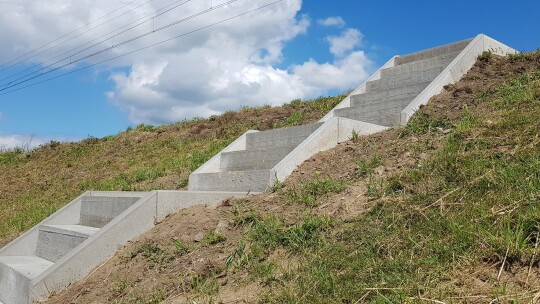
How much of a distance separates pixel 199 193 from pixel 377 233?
2.58 meters

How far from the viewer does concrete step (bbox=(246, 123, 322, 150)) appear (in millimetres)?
6411

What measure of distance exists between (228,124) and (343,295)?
9.21 meters

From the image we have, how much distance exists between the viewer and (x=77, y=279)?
467 centimetres

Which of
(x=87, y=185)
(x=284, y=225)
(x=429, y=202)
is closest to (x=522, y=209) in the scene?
(x=429, y=202)

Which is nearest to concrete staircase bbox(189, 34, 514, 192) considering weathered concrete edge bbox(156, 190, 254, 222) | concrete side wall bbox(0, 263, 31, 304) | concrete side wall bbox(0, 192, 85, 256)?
weathered concrete edge bbox(156, 190, 254, 222)

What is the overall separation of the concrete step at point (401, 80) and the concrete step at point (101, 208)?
17.8ft

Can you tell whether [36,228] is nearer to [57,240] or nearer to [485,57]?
[57,240]

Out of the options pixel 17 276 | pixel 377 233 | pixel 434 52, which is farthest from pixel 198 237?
pixel 434 52

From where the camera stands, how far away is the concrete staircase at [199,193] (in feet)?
15.7

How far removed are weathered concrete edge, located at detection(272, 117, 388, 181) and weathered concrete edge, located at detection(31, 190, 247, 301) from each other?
0.57 m

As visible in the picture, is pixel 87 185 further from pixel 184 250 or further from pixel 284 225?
pixel 284 225

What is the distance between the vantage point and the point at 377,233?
336 cm

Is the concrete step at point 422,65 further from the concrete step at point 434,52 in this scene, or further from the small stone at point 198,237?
the small stone at point 198,237

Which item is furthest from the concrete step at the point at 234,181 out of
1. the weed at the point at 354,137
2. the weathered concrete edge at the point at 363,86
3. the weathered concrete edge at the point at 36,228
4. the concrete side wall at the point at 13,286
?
the weathered concrete edge at the point at 363,86
